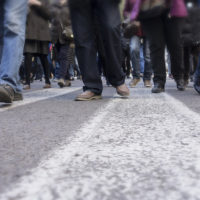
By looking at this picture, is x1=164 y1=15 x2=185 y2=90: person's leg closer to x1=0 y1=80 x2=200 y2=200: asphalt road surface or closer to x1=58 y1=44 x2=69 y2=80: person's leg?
x1=58 y1=44 x2=69 y2=80: person's leg

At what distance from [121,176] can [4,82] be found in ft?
6.71

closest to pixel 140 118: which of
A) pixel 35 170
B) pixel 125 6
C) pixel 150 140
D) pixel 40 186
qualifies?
pixel 150 140

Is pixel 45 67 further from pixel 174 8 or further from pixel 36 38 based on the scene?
pixel 174 8

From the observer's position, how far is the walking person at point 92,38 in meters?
3.12

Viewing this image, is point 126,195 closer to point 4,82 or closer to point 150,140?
point 150,140

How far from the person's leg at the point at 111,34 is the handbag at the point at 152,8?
0.64m

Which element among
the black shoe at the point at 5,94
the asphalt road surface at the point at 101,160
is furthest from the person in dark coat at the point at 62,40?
the asphalt road surface at the point at 101,160

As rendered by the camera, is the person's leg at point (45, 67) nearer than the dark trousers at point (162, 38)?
No

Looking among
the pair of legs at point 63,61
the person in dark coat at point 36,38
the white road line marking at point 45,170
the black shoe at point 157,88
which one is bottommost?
the black shoe at point 157,88

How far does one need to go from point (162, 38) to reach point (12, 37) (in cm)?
187

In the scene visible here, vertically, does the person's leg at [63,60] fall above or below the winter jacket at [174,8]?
below

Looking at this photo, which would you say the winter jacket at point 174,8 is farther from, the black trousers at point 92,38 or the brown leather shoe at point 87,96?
the brown leather shoe at point 87,96

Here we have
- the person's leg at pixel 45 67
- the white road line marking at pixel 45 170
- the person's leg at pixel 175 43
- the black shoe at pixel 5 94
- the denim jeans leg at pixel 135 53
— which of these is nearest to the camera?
the white road line marking at pixel 45 170

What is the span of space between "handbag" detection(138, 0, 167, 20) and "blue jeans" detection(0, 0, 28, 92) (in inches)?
52.4
